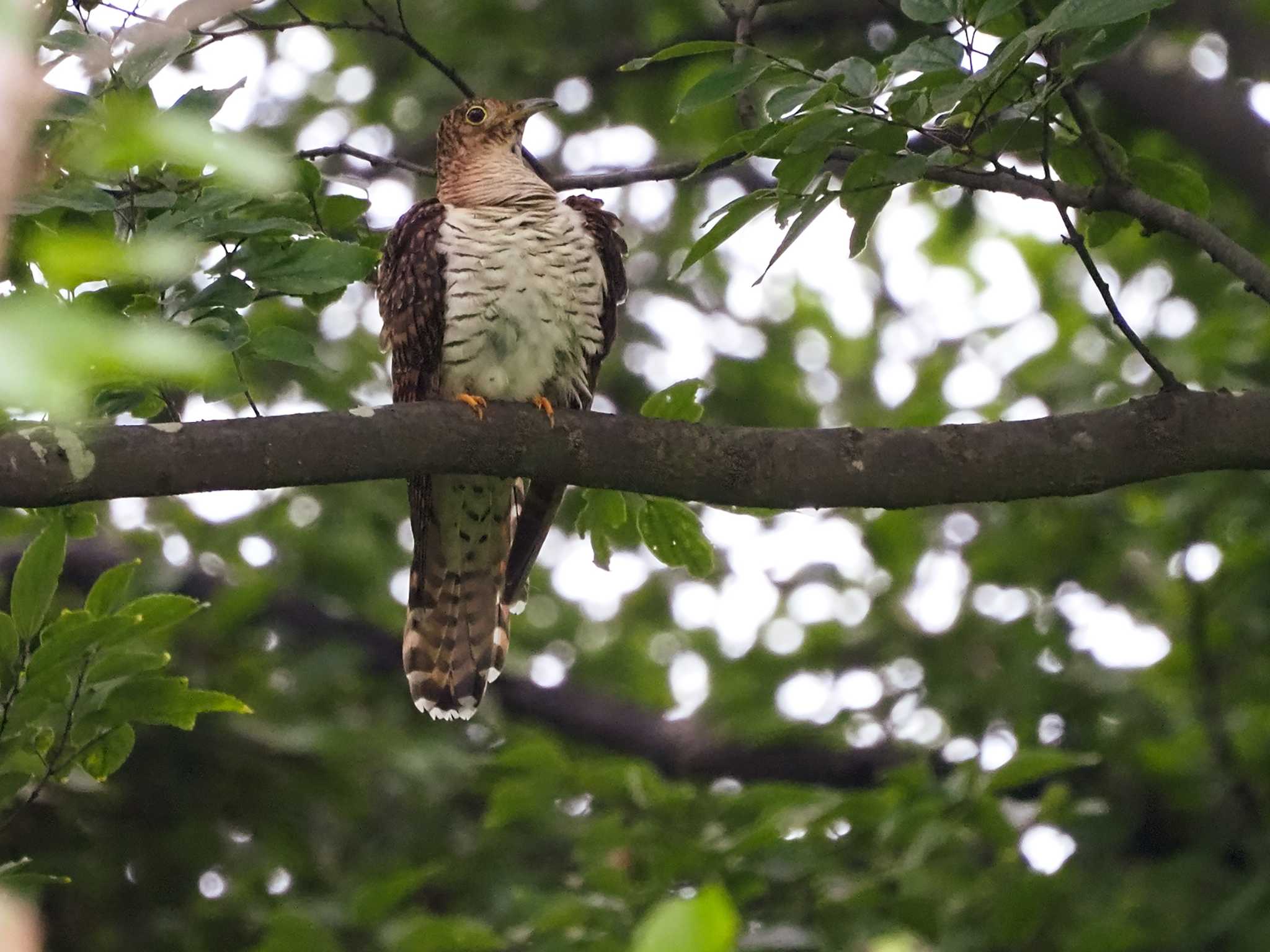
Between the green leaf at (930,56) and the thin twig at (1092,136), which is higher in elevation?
the thin twig at (1092,136)

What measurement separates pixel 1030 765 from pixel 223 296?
2.20 metres

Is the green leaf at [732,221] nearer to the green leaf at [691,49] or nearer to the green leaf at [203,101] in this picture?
the green leaf at [691,49]

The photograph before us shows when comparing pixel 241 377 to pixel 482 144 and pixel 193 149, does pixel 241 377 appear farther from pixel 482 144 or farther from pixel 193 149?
pixel 482 144

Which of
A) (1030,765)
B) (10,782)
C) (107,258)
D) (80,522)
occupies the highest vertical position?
(80,522)

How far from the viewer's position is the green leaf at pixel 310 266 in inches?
98.9

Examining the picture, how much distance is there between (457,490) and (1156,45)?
2685mm

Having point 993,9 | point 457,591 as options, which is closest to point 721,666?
point 457,591

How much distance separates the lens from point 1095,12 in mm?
2113

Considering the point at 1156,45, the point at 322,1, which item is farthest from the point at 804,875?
the point at 322,1

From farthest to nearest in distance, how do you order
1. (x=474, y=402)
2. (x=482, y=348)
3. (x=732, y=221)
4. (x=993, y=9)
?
1. (x=482, y=348)
2. (x=474, y=402)
3. (x=732, y=221)
4. (x=993, y=9)

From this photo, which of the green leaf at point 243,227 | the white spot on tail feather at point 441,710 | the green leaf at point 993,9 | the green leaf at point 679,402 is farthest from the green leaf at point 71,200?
the white spot on tail feather at point 441,710

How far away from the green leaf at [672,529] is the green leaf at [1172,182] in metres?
1.13

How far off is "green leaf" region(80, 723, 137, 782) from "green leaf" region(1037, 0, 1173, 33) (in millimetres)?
1948

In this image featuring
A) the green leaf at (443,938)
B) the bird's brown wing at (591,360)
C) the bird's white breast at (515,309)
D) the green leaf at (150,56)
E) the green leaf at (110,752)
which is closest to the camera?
the green leaf at (150,56)
